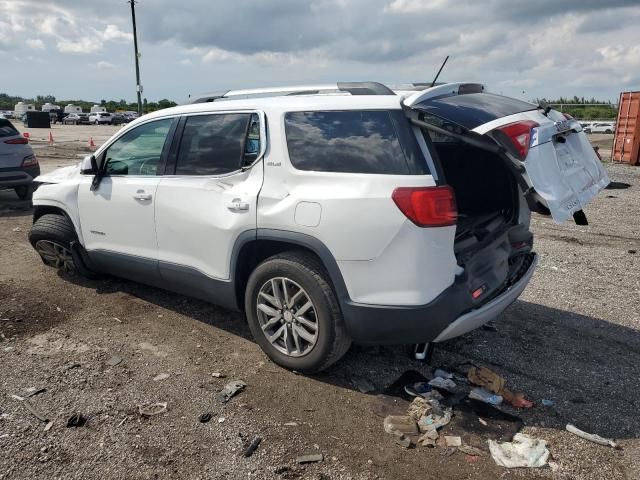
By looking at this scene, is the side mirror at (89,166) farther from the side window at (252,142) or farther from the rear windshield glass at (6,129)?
the rear windshield glass at (6,129)

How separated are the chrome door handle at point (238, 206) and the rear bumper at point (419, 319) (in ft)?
3.26

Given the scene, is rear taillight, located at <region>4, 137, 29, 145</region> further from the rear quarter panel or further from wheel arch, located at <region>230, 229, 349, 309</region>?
the rear quarter panel

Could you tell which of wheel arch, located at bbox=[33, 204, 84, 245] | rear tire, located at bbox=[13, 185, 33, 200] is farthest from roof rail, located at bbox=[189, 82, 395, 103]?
rear tire, located at bbox=[13, 185, 33, 200]

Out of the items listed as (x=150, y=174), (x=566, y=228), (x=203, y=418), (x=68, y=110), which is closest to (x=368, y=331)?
(x=203, y=418)

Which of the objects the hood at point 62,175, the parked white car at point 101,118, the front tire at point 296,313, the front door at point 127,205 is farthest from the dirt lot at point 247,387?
the parked white car at point 101,118

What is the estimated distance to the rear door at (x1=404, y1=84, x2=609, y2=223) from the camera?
3.09m

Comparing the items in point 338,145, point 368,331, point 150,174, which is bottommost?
point 368,331

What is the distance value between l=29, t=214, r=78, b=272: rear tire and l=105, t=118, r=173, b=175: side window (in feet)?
2.90

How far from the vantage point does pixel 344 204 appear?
3.18m

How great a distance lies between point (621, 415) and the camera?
129 inches

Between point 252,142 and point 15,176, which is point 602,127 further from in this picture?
point 252,142

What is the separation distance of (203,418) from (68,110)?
6779 cm

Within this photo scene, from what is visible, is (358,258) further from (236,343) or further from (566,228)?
(566,228)

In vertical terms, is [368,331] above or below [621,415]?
above
